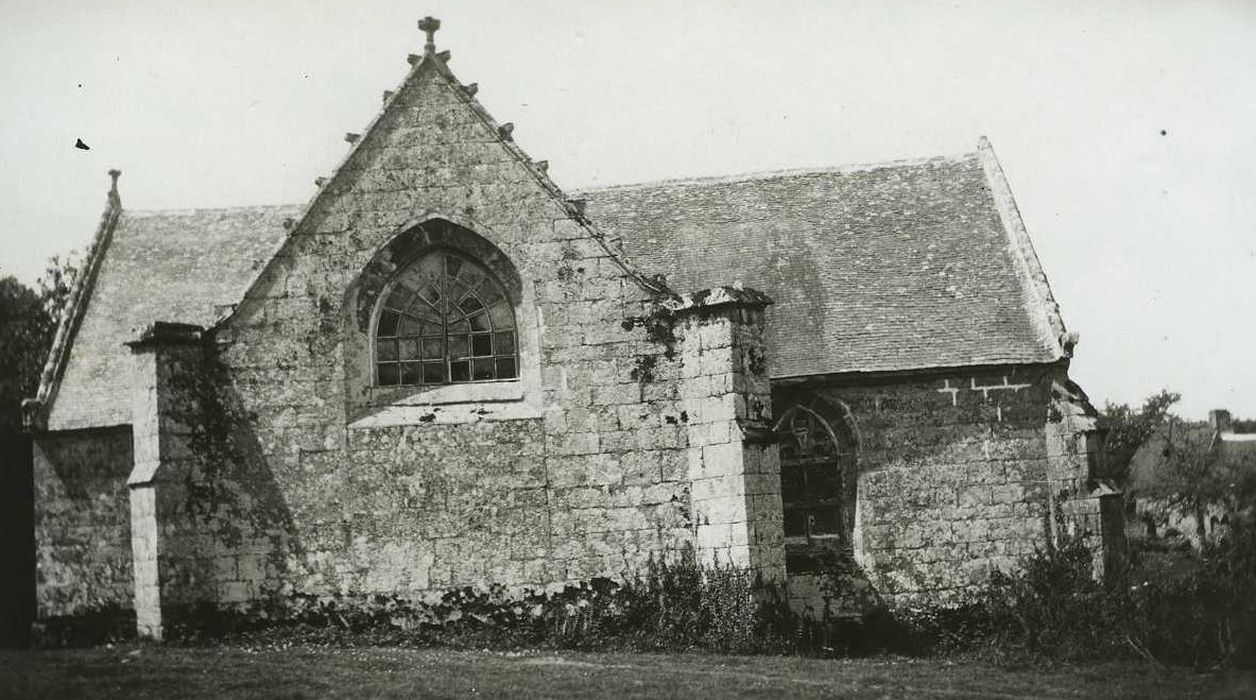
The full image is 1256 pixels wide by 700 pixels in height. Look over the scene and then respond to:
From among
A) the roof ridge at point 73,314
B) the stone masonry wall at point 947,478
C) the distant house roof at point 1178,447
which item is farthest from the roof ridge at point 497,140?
the distant house roof at point 1178,447

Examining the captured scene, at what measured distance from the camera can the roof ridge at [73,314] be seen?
69.7ft

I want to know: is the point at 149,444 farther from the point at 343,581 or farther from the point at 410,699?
the point at 410,699

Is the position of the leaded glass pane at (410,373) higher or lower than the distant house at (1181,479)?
higher

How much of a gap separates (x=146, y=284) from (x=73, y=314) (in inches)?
48.5

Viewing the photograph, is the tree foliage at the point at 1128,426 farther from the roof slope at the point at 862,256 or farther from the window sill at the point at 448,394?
the window sill at the point at 448,394

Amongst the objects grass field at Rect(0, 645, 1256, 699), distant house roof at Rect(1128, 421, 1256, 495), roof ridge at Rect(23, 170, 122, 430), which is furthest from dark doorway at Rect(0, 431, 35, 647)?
distant house roof at Rect(1128, 421, 1256, 495)

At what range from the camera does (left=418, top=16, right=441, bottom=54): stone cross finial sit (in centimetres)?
1764

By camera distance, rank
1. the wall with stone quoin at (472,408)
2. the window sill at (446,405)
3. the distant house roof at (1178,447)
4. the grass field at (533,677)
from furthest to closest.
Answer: the distant house roof at (1178,447), the window sill at (446,405), the wall with stone quoin at (472,408), the grass field at (533,677)

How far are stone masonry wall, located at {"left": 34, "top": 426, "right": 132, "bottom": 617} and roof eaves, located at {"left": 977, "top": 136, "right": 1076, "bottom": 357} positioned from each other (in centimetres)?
1354

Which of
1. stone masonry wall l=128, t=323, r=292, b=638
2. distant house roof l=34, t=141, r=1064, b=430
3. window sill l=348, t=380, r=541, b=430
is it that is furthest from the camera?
distant house roof l=34, t=141, r=1064, b=430

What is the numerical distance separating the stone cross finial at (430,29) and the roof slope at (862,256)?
463 centimetres

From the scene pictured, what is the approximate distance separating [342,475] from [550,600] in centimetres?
291

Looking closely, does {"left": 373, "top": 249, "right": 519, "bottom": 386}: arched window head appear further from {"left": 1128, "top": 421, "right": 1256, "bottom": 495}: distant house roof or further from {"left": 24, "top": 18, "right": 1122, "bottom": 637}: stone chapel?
{"left": 1128, "top": 421, "right": 1256, "bottom": 495}: distant house roof

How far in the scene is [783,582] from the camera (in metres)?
16.4
